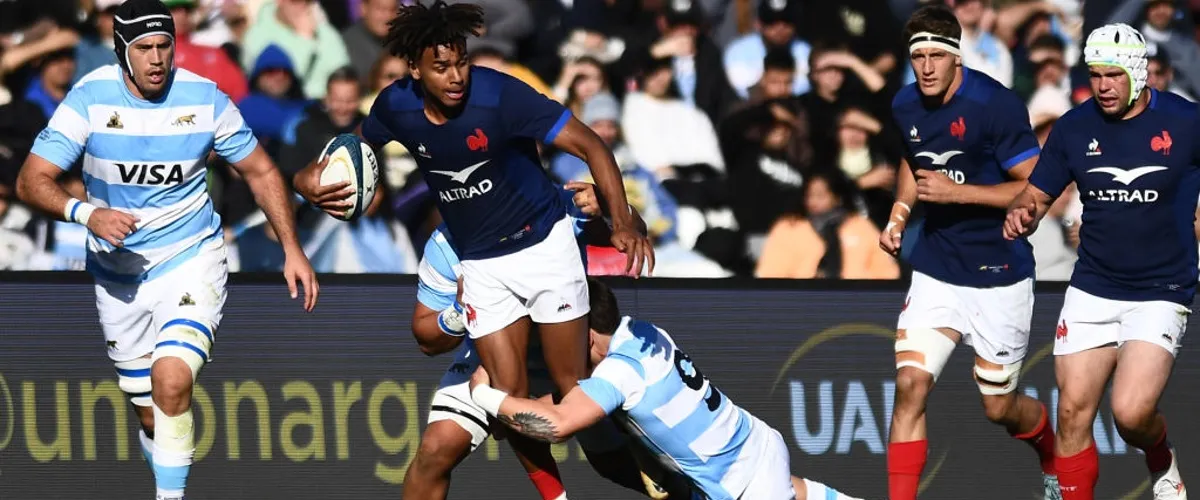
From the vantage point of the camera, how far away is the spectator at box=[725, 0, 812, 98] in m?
9.17

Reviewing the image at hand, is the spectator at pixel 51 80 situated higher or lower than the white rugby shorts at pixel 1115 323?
lower

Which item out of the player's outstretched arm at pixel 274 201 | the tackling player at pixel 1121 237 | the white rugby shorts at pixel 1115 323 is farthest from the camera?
the player's outstretched arm at pixel 274 201

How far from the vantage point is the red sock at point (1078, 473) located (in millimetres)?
7215

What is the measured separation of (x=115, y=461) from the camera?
8438mm

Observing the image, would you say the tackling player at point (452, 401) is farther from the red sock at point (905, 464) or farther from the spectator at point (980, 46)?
the spectator at point (980, 46)

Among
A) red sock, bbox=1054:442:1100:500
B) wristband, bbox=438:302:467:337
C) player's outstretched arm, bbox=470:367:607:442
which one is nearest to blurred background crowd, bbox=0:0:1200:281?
wristband, bbox=438:302:467:337

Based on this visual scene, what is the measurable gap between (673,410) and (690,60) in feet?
11.0

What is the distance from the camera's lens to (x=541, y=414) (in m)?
6.00

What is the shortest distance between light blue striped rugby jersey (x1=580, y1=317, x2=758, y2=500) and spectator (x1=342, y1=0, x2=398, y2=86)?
2978 mm

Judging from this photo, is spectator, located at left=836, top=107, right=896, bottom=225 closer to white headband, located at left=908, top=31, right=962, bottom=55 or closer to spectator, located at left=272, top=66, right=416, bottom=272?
white headband, located at left=908, top=31, right=962, bottom=55

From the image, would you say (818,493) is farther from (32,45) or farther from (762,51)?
(32,45)

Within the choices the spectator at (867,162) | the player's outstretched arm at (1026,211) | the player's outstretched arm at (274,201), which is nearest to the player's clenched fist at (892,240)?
the player's outstretched arm at (1026,211)

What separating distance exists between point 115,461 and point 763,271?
10.9 feet

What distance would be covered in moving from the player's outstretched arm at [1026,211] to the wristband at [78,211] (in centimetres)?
362
